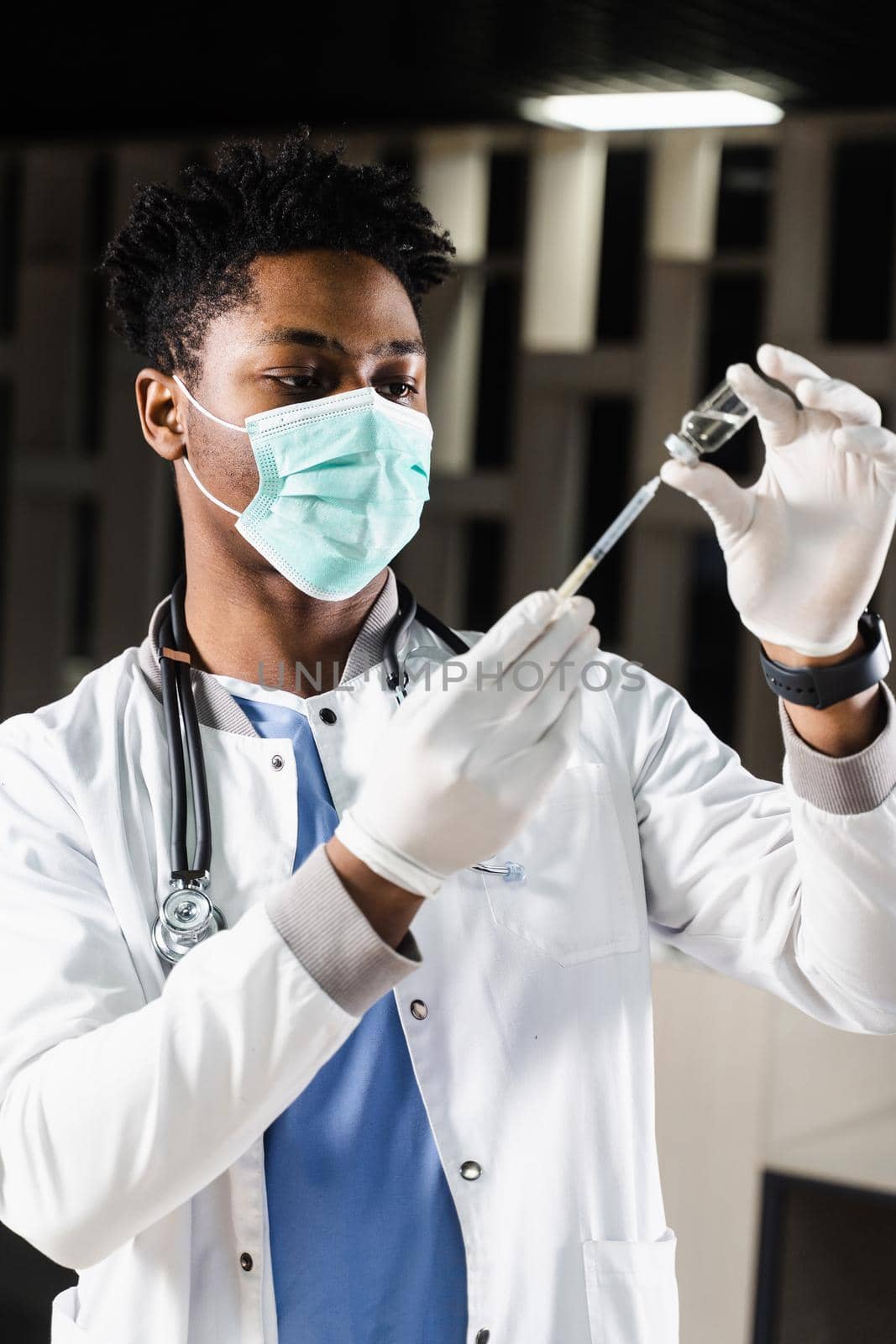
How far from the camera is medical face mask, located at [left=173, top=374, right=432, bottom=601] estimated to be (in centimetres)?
135

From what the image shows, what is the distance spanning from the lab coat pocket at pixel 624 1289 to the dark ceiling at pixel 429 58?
3953 mm

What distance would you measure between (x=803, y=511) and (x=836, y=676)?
0.13 m

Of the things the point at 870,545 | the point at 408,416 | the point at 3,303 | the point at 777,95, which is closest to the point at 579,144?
the point at 777,95

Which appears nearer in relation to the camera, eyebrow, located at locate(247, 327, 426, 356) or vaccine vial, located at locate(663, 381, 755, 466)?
vaccine vial, located at locate(663, 381, 755, 466)

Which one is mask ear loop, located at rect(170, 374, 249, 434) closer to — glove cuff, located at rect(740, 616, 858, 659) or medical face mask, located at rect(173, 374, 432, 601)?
medical face mask, located at rect(173, 374, 432, 601)

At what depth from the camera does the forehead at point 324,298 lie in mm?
1311

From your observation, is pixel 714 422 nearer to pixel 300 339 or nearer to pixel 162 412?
pixel 300 339

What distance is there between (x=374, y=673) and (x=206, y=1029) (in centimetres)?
48

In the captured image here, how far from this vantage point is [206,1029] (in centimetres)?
97

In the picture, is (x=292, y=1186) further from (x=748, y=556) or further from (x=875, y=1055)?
(x=875, y=1055)

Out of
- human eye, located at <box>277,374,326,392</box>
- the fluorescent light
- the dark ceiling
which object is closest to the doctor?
human eye, located at <box>277,374,326,392</box>

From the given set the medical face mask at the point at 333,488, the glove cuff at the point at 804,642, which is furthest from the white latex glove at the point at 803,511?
the medical face mask at the point at 333,488

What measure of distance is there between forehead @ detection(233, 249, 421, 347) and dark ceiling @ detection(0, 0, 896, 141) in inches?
134

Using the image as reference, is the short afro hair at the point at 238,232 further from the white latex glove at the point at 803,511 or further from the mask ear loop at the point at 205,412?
the white latex glove at the point at 803,511
